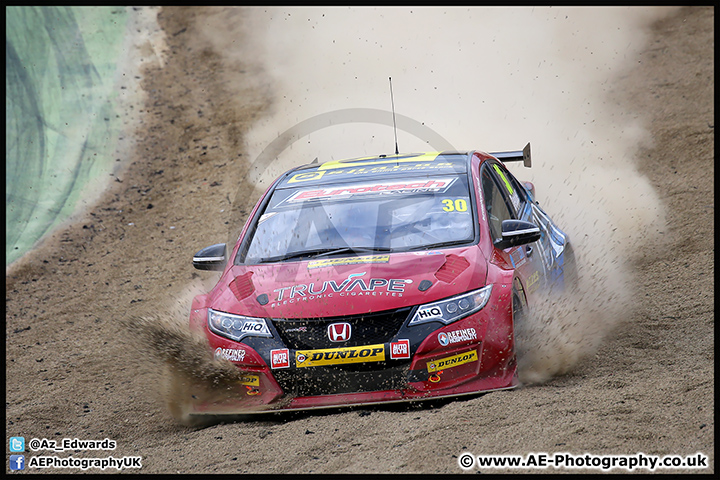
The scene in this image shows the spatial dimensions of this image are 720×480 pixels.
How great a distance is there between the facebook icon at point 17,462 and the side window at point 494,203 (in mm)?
3184

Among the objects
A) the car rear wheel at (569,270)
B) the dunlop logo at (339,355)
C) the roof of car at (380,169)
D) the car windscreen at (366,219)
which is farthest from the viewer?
the car rear wheel at (569,270)

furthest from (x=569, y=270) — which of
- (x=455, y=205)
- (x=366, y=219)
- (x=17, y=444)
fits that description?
(x=17, y=444)

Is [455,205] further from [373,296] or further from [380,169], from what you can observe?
[373,296]

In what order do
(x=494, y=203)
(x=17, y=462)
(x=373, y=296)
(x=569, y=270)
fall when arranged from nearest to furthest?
1. (x=373, y=296)
2. (x=17, y=462)
3. (x=494, y=203)
4. (x=569, y=270)

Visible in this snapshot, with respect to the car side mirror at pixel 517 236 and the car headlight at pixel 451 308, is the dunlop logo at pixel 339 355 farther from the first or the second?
the car side mirror at pixel 517 236

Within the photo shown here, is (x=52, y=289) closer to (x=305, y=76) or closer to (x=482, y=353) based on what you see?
(x=482, y=353)

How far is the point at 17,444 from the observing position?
4609mm

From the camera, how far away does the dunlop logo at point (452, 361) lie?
13.5ft

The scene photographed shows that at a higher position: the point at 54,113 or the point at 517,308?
the point at 54,113

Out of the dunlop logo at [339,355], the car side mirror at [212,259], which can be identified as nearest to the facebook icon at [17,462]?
the car side mirror at [212,259]

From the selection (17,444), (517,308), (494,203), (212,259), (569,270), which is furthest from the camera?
(569,270)

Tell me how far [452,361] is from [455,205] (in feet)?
4.25

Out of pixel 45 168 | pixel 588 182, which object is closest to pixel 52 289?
pixel 45 168

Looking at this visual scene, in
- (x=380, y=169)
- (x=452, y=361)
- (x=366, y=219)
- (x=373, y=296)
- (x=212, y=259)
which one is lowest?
(x=452, y=361)
